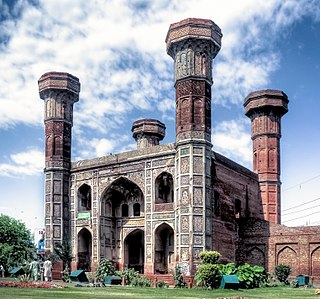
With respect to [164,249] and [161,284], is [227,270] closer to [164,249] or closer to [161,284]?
[161,284]

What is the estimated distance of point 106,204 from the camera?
37406 mm

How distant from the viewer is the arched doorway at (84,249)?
37.3 m

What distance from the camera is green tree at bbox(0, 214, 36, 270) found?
46.5 m

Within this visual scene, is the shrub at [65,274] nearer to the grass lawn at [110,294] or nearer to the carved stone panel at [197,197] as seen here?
the carved stone panel at [197,197]

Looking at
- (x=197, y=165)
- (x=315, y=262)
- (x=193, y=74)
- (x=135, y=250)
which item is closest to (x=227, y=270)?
(x=197, y=165)

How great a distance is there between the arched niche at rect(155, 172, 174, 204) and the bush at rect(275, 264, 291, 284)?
7.55m

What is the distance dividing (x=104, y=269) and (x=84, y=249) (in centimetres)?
503

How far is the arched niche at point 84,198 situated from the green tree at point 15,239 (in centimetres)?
992

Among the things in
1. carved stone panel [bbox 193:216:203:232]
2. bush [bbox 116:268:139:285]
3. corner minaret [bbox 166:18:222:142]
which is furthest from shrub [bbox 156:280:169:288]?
corner minaret [bbox 166:18:222:142]

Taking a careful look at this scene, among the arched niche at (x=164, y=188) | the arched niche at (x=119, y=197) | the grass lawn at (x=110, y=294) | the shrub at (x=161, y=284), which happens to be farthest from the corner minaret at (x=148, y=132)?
the grass lawn at (x=110, y=294)

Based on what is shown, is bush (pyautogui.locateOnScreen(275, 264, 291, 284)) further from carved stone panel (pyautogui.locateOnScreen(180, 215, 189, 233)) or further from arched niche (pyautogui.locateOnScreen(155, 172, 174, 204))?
arched niche (pyautogui.locateOnScreen(155, 172, 174, 204))

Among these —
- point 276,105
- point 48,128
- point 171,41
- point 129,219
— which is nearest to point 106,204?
point 129,219

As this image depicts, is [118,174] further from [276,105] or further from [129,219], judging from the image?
[276,105]

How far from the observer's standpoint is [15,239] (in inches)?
1943
